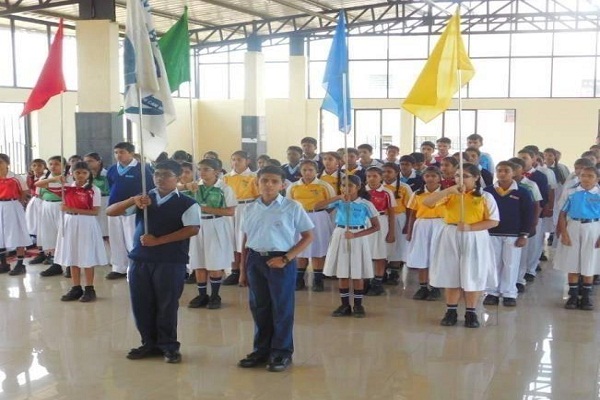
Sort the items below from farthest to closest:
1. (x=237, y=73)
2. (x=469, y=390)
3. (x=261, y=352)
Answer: (x=237, y=73) → (x=261, y=352) → (x=469, y=390)

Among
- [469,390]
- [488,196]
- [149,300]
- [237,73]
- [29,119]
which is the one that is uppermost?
[237,73]

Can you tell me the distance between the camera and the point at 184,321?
20.0 feet

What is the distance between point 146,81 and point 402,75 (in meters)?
17.2

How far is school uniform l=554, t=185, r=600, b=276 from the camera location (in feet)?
21.2

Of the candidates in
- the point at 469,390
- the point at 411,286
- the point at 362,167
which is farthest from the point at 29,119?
the point at 469,390

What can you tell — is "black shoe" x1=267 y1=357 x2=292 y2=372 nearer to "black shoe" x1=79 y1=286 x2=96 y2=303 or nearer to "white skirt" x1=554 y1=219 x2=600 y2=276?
"black shoe" x1=79 y1=286 x2=96 y2=303

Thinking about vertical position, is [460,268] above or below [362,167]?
below

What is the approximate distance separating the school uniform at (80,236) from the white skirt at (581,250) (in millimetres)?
Answer: 4319

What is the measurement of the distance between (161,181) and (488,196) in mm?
2610

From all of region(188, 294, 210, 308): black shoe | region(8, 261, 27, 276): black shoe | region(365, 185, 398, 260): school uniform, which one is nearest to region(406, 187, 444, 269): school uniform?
region(365, 185, 398, 260): school uniform

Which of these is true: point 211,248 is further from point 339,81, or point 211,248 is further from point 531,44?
point 531,44

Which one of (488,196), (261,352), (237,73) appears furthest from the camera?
(237,73)

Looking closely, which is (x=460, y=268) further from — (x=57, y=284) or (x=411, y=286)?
(x=57, y=284)

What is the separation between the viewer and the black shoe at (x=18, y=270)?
816 cm
